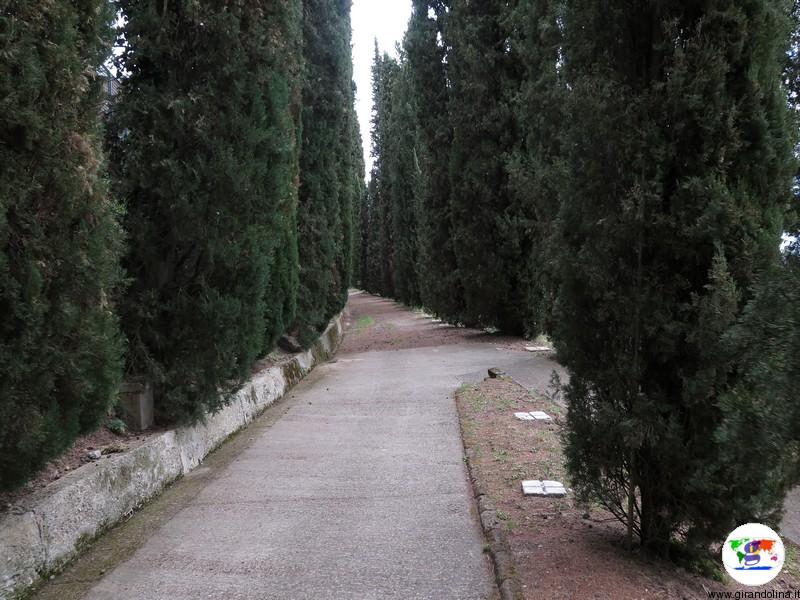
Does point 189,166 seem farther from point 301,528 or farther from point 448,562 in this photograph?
point 448,562

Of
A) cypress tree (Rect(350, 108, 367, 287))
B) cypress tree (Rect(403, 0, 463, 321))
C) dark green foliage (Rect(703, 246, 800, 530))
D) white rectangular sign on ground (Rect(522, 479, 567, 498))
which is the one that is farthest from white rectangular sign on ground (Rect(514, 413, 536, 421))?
cypress tree (Rect(350, 108, 367, 287))

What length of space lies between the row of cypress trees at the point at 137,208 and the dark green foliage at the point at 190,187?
0.02 meters

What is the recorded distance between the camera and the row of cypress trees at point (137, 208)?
336 centimetres

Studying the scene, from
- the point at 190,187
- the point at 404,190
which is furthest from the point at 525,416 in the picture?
the point at 404,190

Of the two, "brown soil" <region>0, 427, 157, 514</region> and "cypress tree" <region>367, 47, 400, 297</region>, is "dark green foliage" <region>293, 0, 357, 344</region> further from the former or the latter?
"cypress tree" <region>367, 47, 400, 297</region>

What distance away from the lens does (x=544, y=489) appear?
500 centimetres

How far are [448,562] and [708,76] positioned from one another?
10.0 feet

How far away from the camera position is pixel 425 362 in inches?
522

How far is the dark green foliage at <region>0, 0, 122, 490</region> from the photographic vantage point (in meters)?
3.28

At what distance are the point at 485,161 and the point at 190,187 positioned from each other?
11.6m

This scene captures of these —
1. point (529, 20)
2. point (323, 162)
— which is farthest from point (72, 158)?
point (323, 162)

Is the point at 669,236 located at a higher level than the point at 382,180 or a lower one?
lower

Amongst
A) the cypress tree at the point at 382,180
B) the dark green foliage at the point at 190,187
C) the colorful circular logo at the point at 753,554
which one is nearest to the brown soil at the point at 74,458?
the dark green foliage at the point at 190,187

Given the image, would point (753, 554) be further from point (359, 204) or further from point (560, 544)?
point (359, 204)
